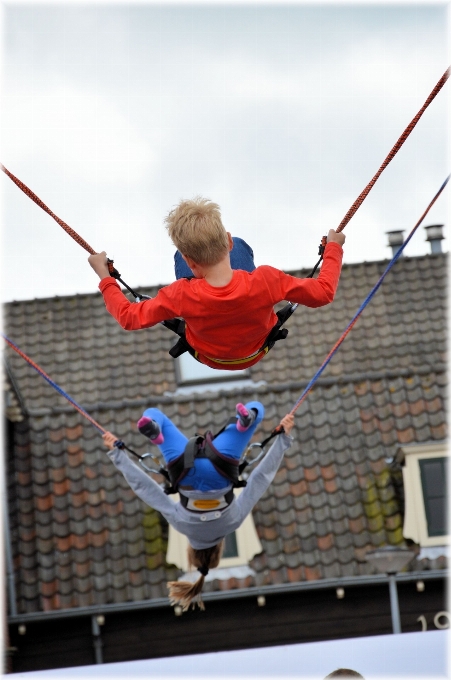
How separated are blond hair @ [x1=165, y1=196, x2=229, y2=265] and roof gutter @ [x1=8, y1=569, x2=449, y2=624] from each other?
595 centimetres

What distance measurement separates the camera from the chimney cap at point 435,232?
13.9 meters

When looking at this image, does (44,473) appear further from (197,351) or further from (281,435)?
(197,351)

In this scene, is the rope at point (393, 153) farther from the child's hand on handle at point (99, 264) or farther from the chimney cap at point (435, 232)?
the chimney cap at point (435, 232)

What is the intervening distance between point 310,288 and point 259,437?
6.21m

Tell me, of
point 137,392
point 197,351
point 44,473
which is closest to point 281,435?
point 197,351

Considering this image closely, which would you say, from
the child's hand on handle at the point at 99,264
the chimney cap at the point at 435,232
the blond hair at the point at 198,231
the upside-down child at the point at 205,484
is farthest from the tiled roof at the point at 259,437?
the blond hair at the point at 198,231

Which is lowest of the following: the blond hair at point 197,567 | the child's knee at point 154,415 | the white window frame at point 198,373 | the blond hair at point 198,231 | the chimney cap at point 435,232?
the blond hair at point 197,567

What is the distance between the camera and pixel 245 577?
31.7 ft

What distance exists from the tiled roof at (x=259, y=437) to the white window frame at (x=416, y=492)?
0.45 ft

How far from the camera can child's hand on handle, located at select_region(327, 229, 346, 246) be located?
14.0 ft

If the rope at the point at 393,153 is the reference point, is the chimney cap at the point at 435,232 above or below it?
above

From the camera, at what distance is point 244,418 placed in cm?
604

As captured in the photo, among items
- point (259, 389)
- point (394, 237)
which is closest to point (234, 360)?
point (259, 389)

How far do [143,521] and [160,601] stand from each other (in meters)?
0.82
